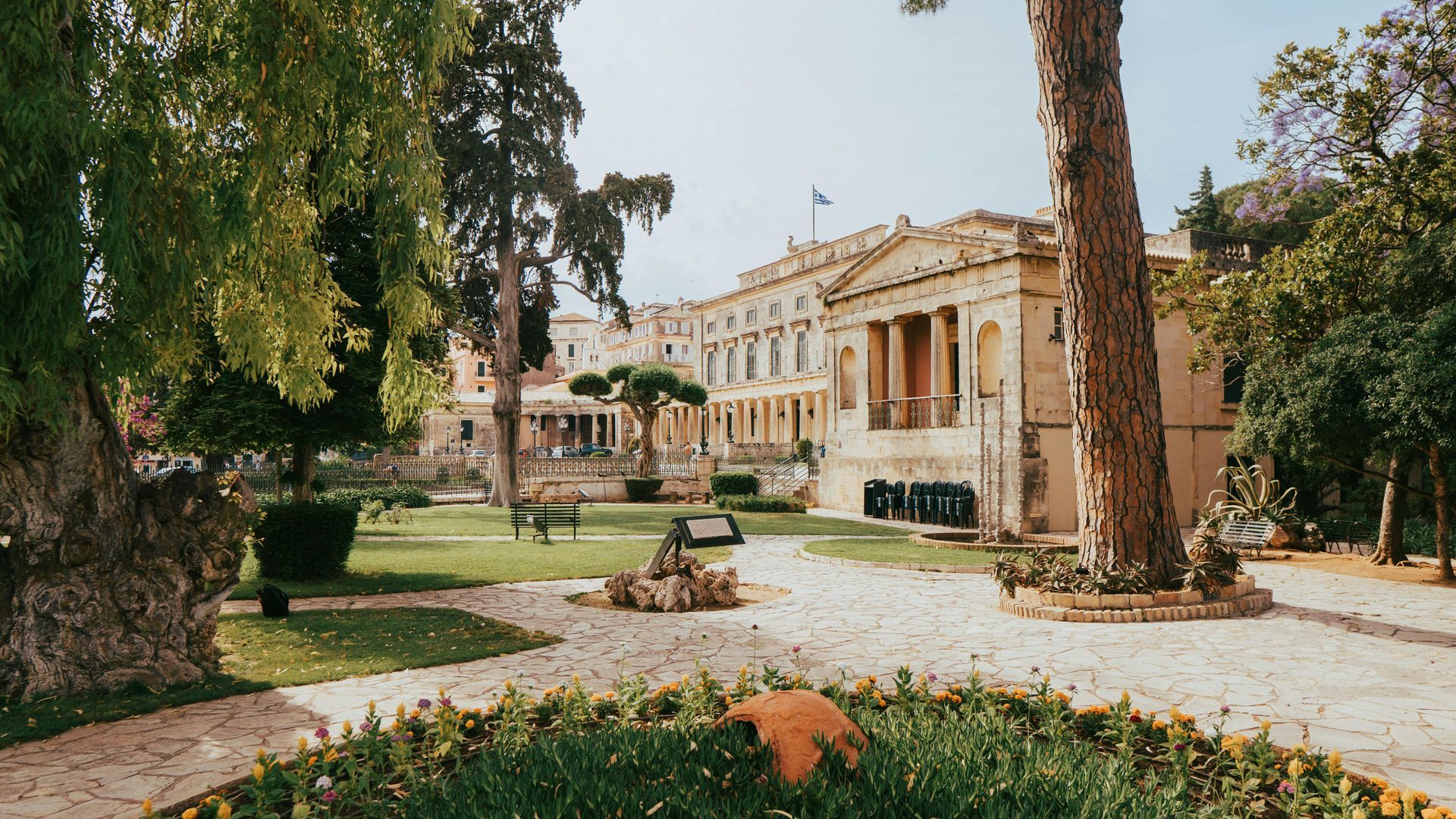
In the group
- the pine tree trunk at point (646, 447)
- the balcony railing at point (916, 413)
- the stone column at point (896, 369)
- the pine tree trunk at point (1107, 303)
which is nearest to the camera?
the pine tree trunk at point (1107, 303)

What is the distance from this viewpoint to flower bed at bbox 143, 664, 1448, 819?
9.54 feet

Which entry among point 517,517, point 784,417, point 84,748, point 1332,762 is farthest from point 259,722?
point 784,417

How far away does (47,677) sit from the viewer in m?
5.52

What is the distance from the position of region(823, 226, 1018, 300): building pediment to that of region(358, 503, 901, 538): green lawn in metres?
6.46

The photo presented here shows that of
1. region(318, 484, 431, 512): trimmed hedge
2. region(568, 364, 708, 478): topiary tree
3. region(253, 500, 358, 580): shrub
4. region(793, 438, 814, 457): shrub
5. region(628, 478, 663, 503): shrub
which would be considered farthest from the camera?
region(793, 438, 814, 457): shrub

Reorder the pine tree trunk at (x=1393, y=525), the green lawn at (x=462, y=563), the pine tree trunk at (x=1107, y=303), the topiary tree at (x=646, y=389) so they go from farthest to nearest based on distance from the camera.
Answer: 1. the topiary tree at (x=646, y=389)
2. the pine tree trunk at (x=1393, y=525)
3. the green lawn at (x=462, y=563)
4. the pine tree trunk at (x=1107, y=303)

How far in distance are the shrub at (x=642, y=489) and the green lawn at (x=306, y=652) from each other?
2240 centimetres

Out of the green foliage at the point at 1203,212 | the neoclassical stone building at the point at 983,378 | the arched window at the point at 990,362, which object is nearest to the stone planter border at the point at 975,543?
the neoclassical stone building at the point at 983,378

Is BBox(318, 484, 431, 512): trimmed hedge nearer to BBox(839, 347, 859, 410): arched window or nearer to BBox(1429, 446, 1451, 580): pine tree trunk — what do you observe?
BBox(839, 347, 859, 410): arched window

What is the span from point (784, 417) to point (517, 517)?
42848 millimetres

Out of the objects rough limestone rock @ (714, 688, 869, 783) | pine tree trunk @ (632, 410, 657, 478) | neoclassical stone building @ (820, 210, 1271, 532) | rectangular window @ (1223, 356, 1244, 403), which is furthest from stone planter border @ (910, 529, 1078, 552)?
pine tree trunk @ (632, 410, 657, 478)

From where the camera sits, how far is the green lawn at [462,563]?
36.2ft

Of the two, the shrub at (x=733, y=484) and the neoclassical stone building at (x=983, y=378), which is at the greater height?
the neoclassical stone building at (x=983, y=378)

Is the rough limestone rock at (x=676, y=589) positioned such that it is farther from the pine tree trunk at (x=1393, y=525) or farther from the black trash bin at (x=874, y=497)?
the black trash bin at (x=874, y=497)
